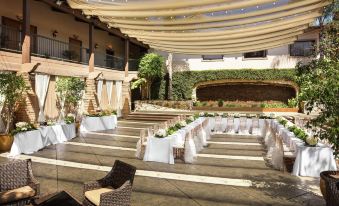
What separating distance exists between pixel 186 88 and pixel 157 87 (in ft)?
8.28

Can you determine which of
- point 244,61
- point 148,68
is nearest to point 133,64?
point 148,68

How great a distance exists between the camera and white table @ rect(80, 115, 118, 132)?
1370cm

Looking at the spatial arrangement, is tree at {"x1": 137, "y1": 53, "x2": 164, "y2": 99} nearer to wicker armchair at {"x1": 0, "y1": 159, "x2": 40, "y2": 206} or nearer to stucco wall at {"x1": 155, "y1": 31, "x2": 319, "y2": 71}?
stucco wall at {"x1": 155, "y1": 31, "x2": 319, "y2": 71}

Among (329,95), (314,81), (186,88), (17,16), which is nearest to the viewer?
(329,95)

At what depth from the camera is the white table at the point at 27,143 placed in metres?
8.62

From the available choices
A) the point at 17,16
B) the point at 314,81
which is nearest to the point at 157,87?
the point at 17,16

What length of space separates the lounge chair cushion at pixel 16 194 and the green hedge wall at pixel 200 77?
1944 centimetres

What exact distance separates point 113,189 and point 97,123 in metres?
10.0

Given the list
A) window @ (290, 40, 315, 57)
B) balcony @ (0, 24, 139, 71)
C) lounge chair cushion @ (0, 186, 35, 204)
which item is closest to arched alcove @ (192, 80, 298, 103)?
window @ (290, 40, 315, 57)

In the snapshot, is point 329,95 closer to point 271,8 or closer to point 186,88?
point 271,8

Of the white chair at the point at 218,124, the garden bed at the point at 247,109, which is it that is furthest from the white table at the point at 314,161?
the garden bed at the point at 247,109

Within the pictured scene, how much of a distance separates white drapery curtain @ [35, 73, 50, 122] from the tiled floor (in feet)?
9.37

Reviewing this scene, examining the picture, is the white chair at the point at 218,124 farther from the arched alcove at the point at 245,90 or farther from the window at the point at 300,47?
the window at the point at 300,47

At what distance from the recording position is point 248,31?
11211 millimetres
